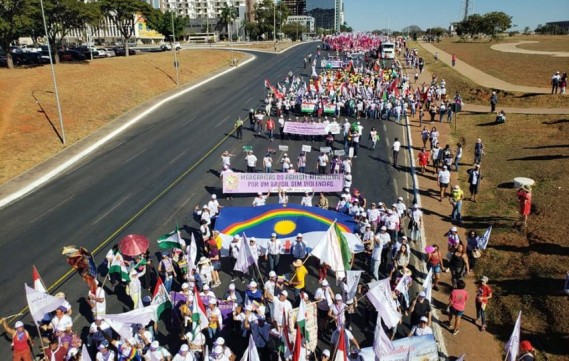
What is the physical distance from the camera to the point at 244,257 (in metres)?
14.3

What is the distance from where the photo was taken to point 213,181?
81.4 ft

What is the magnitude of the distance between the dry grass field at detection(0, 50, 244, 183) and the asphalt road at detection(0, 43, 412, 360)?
3838 millimetres

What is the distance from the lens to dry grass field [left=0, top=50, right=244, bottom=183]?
30.6 metres

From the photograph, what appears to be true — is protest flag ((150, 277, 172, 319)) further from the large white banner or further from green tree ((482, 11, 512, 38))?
green tree ((482, 11, 512, 38))

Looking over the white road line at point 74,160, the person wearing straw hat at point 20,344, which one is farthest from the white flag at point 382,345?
the white road line at point 74,160

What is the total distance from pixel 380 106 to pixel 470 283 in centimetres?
2274

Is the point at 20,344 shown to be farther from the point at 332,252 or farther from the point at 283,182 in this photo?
the point at 283,182

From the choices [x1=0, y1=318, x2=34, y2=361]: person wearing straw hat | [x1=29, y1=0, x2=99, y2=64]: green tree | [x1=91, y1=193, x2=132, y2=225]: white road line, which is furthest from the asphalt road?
[x1=29, y1=0, x2=99, y2=64]: green tree

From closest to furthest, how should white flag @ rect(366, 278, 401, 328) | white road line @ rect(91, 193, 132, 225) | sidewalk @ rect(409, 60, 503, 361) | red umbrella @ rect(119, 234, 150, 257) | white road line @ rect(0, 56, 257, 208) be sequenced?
white flag @ rect(366, 278, 401, 328)
sidewalk @ rect(409, 60, 503, 361)
red umbrella @ rect(119, 234, 150, 257)
white road line @ rect(91, 193, 132, 225)
white road line @ rect(0, 56, 257, 208)

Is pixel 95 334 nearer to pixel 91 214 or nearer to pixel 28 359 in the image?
pixel 28 359

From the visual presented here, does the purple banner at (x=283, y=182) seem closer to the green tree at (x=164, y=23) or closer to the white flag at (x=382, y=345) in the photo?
the white flag at (x=382, y=345)

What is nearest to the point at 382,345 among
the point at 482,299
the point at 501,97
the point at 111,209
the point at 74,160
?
the point at 482,299

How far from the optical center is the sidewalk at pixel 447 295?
12.0 meters

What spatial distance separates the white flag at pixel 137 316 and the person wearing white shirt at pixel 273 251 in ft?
15.9
